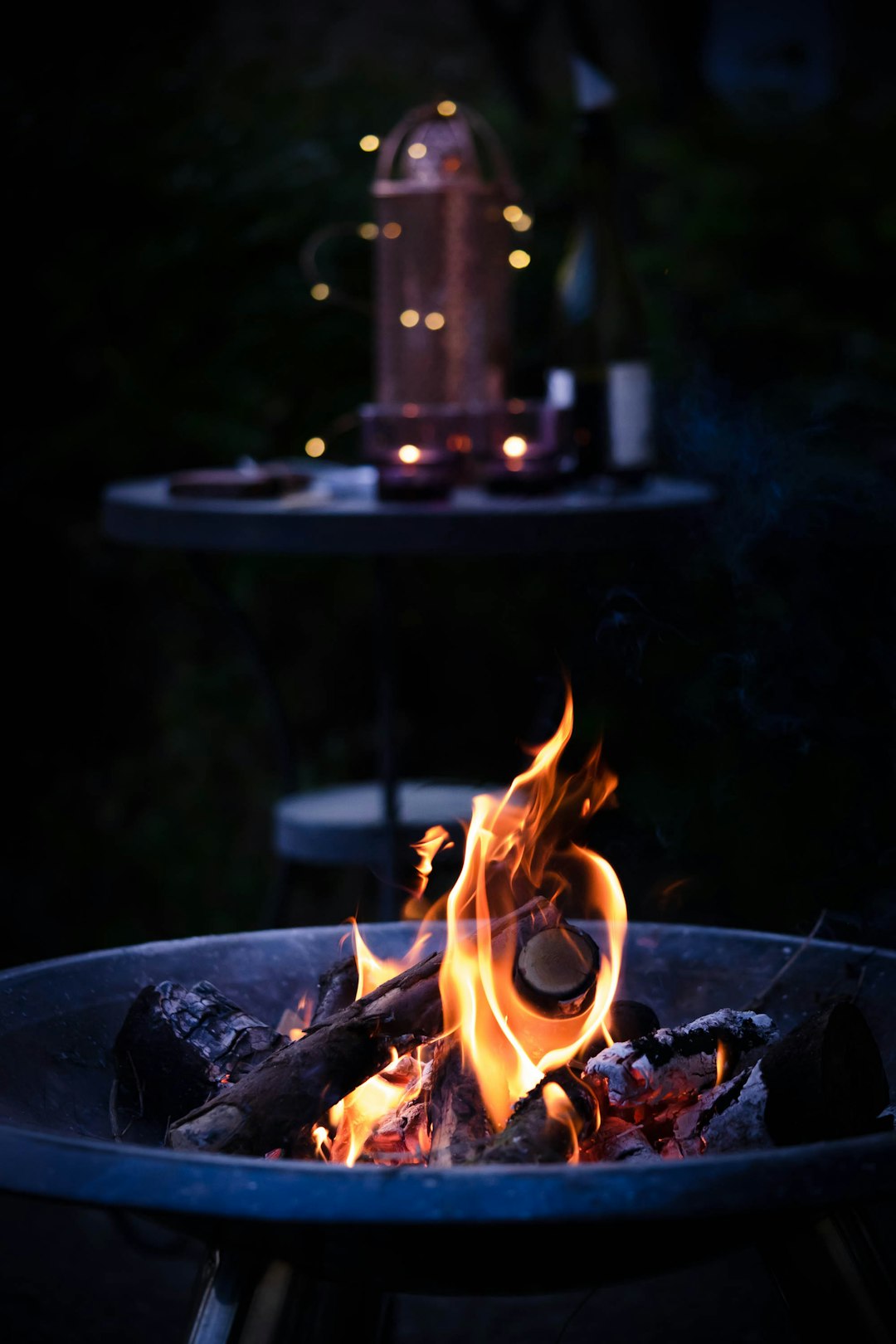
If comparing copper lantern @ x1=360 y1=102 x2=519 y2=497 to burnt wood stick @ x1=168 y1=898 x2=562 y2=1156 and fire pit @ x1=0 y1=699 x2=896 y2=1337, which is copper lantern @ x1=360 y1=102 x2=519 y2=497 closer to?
fire pit @ x1=0 y1=699 x2=896 y2=1337

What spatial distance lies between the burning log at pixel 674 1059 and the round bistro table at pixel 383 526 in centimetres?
60

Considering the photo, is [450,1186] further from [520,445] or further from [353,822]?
[353,822]

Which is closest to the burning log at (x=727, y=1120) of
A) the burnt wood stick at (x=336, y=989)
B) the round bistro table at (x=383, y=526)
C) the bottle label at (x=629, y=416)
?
the burnt wood stick at (x=336, y=989)

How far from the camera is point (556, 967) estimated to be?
1011 millimetres

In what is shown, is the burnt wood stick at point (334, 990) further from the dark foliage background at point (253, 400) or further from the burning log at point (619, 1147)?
the dark foliage background at point (253, 400)

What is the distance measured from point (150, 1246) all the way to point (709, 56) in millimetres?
3834

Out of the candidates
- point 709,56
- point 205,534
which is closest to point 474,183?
point 205,534

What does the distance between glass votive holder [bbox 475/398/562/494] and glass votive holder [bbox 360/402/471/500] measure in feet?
0.20

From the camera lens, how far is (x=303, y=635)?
3.58m

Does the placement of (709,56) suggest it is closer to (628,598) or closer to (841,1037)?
(628,598)

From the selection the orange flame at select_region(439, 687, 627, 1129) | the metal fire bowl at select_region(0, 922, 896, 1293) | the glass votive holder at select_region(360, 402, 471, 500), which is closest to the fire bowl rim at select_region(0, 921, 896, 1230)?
the metal fire bowl at select_region(0, 922, 896, 1293)

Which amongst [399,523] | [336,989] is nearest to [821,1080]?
[336,989]

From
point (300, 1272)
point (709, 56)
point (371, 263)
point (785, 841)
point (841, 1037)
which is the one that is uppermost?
point (709, 56)

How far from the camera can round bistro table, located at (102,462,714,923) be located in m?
1.83
